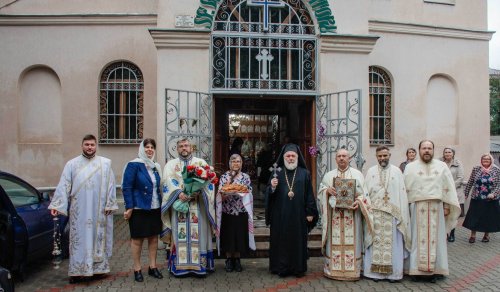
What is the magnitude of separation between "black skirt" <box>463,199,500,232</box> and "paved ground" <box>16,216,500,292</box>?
1.71 metres

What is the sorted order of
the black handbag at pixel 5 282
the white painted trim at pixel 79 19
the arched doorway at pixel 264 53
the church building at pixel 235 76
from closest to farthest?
1. the black handbag at pixel 5 282
2. the church building at pixel 235 76
3. the arched doorway at pixel 264 53
4. the white painted trim at pixel 79 19

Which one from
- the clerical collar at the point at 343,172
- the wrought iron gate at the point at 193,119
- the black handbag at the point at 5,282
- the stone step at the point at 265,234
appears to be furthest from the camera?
the wrought iron gate at the point at 193,119

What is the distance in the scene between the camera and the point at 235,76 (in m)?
9.24

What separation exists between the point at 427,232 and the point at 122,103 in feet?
26.1

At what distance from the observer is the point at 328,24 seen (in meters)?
9.40

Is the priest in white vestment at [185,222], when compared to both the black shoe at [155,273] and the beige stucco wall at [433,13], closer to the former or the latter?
the black shoe at [155,273]

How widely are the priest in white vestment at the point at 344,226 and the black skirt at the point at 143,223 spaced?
2.49m

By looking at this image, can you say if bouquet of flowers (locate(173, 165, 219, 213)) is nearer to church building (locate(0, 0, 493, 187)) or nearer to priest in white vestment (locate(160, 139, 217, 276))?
priest in white vestment (locate(160, 139, 217, 276))

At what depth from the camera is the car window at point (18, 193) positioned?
715 cm

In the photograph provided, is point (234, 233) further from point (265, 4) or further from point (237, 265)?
point (265, 4)

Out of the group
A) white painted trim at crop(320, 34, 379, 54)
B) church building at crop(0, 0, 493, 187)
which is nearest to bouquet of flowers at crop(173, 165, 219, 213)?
church building at crop(0, 0, 493, 187)

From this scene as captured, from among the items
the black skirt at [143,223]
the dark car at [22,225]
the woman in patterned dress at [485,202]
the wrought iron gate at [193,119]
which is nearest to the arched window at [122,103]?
the wrought iron gate at [193,119]

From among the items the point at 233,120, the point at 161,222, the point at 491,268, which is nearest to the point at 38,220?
the point at 161,222

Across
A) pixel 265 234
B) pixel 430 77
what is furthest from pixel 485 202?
pixel 265 234
